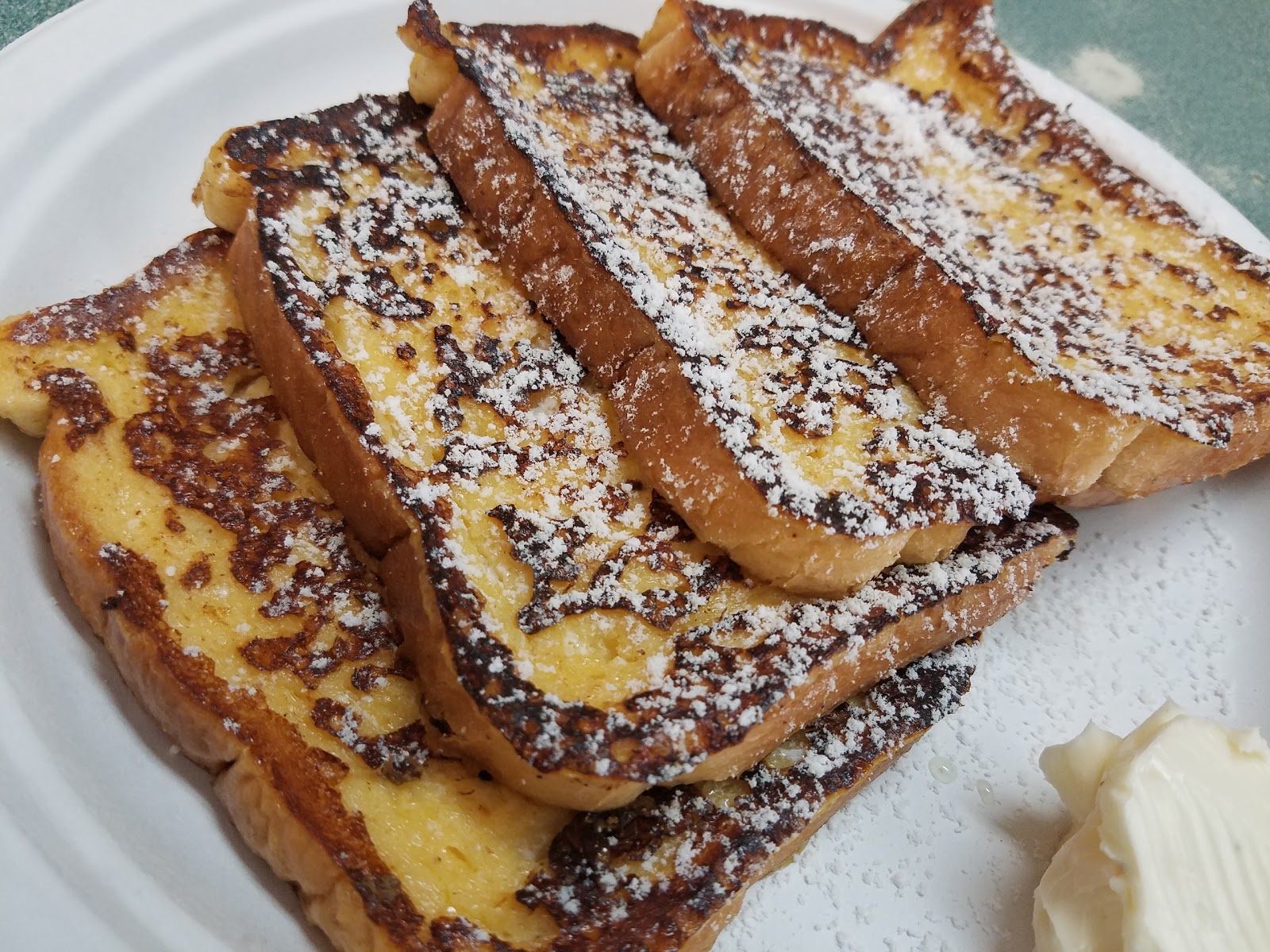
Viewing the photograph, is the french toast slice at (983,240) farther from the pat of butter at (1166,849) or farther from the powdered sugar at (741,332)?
the pat of butter at (1166,849)

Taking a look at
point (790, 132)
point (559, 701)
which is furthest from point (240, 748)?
point (790, 132)

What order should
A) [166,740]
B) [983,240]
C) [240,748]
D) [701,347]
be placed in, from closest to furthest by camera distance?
[240,748] < [166,740] < [701,347] < [983,240]

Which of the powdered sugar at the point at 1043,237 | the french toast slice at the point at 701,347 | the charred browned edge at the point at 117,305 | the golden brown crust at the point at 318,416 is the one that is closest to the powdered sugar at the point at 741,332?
the french toast slice at the point at 701,347

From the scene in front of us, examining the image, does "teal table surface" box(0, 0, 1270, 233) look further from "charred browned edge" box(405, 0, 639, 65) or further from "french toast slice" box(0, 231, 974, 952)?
"french toast slice" box(0, 231, 974, 952)

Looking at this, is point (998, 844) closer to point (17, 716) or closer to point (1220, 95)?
point (17, 716)

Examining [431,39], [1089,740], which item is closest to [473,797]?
[1089,740]

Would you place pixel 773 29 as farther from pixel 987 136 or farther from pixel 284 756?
pixel 284 756

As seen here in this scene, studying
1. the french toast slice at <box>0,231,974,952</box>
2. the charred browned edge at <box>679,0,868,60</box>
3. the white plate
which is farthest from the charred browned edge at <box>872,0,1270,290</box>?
the french toast slice at <box>0,231,974,952</box>
